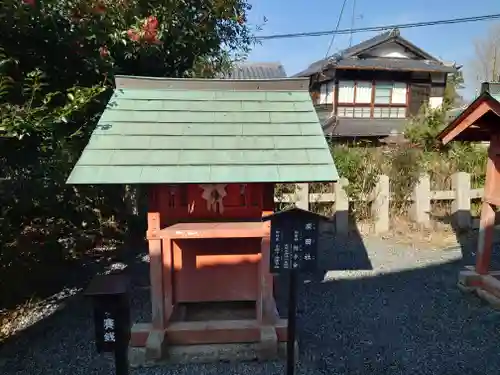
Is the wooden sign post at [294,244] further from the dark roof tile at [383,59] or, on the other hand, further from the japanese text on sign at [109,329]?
the dark roof tile at [383,59]

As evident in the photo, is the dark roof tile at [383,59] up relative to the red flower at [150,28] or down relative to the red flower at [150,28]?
up

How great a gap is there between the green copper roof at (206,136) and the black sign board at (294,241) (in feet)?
0.95

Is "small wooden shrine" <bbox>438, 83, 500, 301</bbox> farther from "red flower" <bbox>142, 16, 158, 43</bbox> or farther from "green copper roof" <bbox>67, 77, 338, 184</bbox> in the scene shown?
"red flower" <bbox>142, 16, 158, 43</bbox>

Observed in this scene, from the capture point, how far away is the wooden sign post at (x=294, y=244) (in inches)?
96.5

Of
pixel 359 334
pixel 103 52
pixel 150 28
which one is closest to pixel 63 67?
pixel 103 52

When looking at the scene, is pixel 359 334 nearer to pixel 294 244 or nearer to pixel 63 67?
pixel 294 244

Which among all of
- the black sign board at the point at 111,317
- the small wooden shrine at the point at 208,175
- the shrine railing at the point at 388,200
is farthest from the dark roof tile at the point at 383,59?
the black sign board at the point at 111,317

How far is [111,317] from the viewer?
85.7 inches

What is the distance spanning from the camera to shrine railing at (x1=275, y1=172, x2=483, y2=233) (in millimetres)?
6828

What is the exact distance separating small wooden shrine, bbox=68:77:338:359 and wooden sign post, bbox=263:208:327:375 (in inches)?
11.3

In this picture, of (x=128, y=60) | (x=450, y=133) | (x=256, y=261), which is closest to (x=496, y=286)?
(x=450, y=133)

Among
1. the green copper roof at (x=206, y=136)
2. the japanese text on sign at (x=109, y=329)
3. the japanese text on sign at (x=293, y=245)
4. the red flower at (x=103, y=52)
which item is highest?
the red flower at (x=103, y=52)

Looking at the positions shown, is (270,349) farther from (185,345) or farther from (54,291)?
(54,291)

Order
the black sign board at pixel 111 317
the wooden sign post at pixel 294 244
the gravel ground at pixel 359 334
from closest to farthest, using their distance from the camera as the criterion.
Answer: the black sign board at pixel 111 317
the wooden sign post at pixel 294 244
the gravel ground at pixel 359 334
